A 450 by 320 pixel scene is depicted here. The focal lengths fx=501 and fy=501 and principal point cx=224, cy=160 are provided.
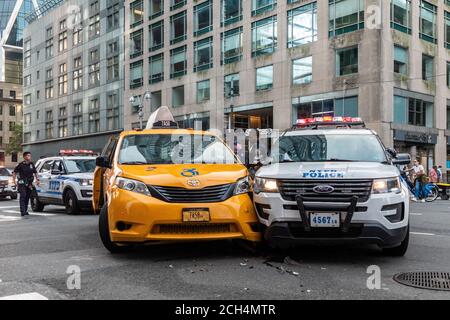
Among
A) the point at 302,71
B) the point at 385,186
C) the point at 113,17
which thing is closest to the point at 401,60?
the point at 302,71

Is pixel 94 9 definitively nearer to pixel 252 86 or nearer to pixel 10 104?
pixel 252 86

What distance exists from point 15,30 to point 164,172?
376 ft

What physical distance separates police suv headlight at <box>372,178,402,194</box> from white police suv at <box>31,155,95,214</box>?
9571 mm

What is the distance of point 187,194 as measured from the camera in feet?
20.7

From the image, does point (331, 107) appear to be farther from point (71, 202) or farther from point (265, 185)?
point (265, 185)

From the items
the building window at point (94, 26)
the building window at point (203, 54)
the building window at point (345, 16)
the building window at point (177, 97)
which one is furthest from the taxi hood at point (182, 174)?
the building window at point (94, 26)

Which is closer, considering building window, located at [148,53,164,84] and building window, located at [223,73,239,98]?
building window, located at [223,73,239,98]

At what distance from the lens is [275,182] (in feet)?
20.6

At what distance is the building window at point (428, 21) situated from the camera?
111 feet

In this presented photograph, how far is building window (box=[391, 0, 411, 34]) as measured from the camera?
31359mm

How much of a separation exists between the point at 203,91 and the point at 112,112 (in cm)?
1461

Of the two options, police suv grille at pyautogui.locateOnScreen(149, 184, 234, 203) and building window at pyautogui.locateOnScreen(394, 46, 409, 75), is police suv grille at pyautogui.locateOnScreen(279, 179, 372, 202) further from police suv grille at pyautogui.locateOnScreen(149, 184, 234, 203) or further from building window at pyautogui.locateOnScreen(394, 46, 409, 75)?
building window at pyautogui.locateOnScreen(394, 46, 409, 75)

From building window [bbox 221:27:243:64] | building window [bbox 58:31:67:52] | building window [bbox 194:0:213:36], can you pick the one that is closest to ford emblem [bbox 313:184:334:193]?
building window [bbox 221:27:243:64]
